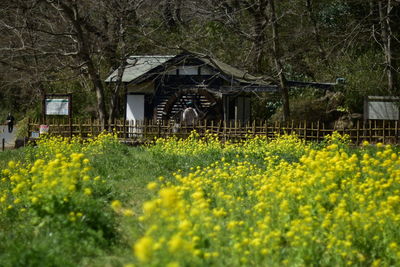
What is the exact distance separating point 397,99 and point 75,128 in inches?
516

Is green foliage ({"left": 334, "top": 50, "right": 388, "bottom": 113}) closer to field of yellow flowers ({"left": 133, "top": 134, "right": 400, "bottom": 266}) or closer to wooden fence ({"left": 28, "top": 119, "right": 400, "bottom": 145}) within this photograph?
wooden fence ({"left": 28, "top": 119, "right": 400, "bottom": 145})

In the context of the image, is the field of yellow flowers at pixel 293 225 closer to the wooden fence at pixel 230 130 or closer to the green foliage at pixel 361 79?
the wooden fence at pixel 230 130

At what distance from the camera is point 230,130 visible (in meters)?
25.8

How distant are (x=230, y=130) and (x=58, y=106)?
7.15m

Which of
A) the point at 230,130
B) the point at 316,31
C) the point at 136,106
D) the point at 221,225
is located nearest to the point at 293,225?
the point at 221,225

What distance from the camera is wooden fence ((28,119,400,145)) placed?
24859mm

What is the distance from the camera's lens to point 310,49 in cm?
3891

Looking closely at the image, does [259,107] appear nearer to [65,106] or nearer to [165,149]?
[65,106]

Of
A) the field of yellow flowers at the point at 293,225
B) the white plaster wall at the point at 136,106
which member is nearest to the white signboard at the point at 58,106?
the white plaster wall at the point at 136,106

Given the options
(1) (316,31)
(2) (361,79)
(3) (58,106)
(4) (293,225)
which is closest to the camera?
(4) (293,225)

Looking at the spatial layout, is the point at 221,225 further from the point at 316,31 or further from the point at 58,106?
the point at 316,31

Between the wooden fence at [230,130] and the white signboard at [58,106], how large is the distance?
68 cm

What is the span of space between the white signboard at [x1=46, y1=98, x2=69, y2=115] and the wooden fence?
68 centimetres

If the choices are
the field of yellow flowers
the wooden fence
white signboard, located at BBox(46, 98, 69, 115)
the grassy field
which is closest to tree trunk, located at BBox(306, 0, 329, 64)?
the wooden fence
